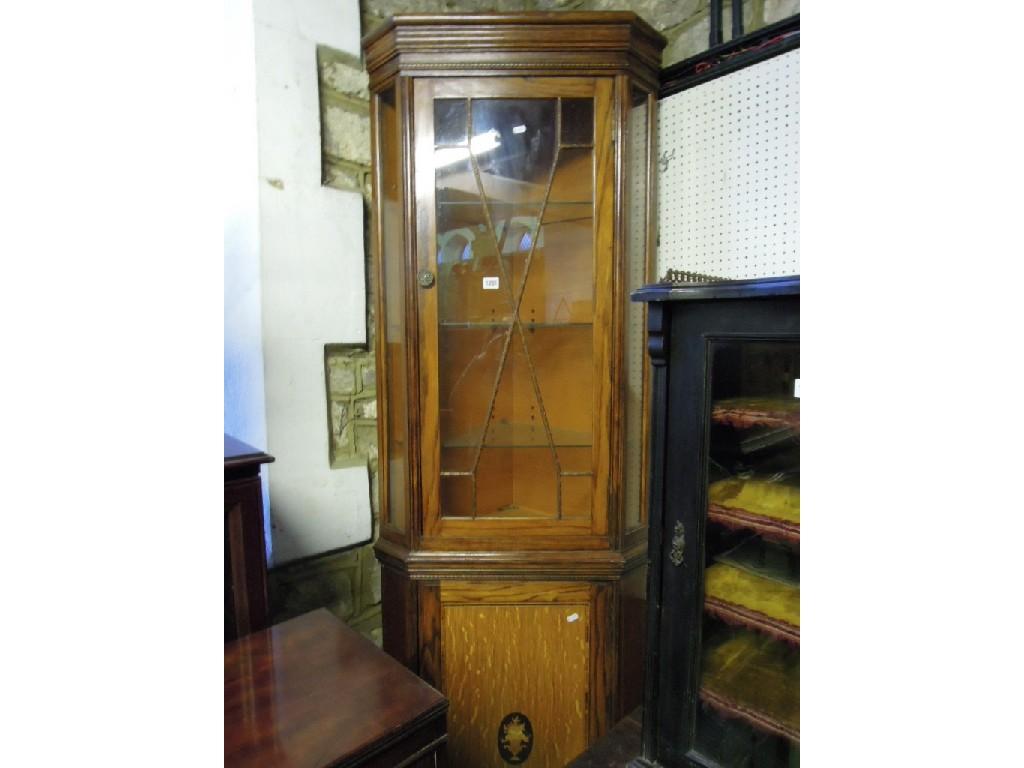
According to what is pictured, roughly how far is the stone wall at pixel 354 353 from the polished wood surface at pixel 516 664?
0.39 m

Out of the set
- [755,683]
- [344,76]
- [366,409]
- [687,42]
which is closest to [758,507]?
[755,683]

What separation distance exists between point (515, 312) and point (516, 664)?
912mm

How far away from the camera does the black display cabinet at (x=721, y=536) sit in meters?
0.80

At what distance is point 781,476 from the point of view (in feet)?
2.63

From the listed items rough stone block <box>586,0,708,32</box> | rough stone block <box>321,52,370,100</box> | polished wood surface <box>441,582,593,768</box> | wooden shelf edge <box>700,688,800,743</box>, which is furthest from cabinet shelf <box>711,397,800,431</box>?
rough stone block <box>321,52,370,100</box>

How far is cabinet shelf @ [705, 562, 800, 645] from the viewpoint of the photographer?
0.81 meters

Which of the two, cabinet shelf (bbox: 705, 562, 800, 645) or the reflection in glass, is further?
the reflection in glass

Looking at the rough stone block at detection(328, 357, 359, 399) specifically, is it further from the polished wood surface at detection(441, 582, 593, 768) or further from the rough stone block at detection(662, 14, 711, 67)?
the rough stone block at detection(662, 14, 711, 67)

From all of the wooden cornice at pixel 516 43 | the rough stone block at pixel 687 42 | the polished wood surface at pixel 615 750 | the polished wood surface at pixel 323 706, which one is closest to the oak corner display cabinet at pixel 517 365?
the wooden cornice at pixel 516 43

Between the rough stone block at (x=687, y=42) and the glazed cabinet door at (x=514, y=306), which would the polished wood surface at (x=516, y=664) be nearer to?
the glazed cabinet door at (x=514, y=306)

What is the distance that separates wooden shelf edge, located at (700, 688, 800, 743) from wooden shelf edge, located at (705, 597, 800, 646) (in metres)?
0.11

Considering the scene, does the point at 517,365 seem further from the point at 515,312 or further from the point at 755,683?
the point at 755,683
